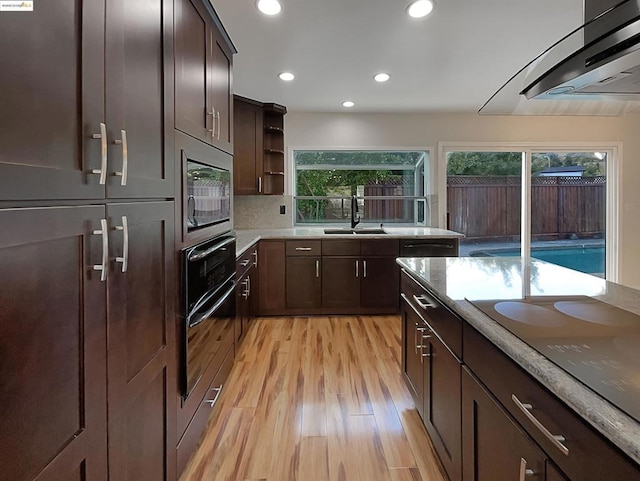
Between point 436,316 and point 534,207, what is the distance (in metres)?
4.27

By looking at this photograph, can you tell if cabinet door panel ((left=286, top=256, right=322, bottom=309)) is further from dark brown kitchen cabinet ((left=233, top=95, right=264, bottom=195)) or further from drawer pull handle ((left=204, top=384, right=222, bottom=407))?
drawer pull handle ((left=204, top=384, right=222, bottom=407))

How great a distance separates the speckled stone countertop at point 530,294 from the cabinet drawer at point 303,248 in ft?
5.88

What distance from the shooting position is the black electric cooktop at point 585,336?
0.77 meters

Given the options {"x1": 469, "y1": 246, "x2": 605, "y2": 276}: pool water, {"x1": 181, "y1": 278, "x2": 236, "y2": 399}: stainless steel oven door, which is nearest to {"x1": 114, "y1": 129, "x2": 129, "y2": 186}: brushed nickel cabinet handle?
{"x1": 181, "y1": 278, "x2": 236, "y2": 399}: stainless steel oven door

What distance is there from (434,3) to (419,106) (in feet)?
7.76

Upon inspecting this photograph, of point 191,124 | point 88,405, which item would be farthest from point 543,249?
point 88,405

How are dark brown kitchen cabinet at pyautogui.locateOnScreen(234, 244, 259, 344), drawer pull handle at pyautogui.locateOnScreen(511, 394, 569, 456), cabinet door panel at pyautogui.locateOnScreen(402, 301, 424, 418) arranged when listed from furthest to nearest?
dark brown kitchen cabinet at pyautogui.locateOnScreen(234, 244, 259, 344) < cabinet door panel at pyautogui.locateOnScreen(402, 301, 424, 418) < drawer pull handle at pyautogui.locateOnScreen(511, 394, 569, 456)

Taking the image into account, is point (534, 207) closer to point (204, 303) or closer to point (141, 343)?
point (204, 303)

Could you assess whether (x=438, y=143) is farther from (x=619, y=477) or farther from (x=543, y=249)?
(x=619, y=477)

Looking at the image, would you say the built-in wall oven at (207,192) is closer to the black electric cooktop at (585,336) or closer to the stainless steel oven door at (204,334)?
the stainless steel oven door at (204,334)

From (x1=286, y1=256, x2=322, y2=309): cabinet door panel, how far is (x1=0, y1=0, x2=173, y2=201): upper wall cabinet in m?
2.86

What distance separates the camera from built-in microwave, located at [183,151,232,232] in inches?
67.8

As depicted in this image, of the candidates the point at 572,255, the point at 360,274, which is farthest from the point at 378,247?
the point at 572,255

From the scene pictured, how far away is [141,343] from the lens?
126cm
